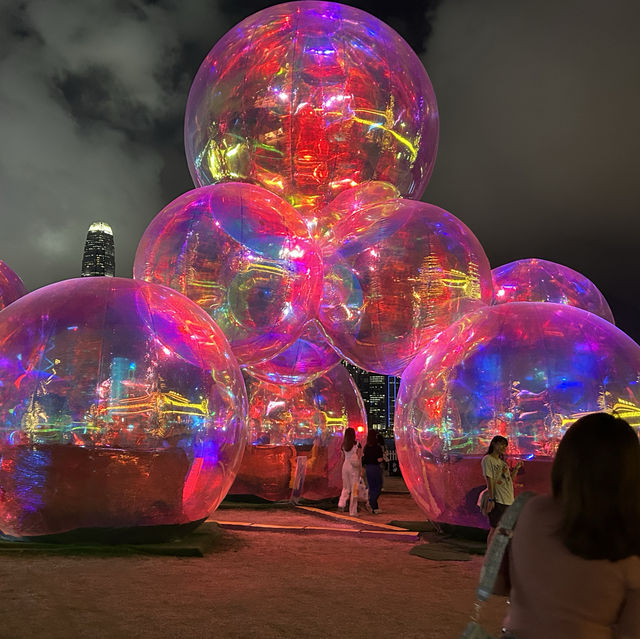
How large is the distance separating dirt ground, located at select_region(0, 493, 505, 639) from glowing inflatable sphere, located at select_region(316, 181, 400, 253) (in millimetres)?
3521

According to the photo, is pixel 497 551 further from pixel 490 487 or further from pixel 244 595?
pixel 490 487

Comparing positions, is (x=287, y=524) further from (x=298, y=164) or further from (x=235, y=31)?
(x=235, y=31)

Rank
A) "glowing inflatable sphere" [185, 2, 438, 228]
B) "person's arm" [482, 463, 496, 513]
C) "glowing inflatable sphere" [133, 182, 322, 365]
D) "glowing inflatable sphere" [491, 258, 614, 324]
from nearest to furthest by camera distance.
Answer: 1. "person's arm" [482, 463, 496, 513]
2. "glowing inflatable sphere" [133, 182, 322, 365]
3. "glowing inflatable sphere" [185, 2, 438, 228]
4. "glowing inflatable sphere" [491, 258, 614, 324]

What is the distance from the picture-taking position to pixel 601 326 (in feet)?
→ 21.8

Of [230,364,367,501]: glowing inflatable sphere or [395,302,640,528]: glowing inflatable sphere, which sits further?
[230,364,367,501]: glowing inflatable sphere

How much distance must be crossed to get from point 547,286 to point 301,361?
3.45 meters

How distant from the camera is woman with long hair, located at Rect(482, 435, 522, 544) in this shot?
5590 millimetres

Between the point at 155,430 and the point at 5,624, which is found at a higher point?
the point at 155,430

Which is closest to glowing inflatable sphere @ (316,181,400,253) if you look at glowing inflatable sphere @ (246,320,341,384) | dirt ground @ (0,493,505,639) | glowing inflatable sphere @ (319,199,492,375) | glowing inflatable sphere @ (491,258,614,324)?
glowing inflatable sphere @ (319,199,492,375)

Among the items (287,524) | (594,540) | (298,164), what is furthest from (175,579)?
(298,164)

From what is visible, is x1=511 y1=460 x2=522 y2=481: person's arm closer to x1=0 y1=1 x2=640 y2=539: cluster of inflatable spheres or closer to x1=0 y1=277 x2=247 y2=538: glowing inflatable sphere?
x1=0 y1=1 x2=640 y2=539: cluster of inflatable spheres

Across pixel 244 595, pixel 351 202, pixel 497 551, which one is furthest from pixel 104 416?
pixel 497 551

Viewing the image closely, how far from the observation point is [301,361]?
366 inches

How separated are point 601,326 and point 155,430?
4292mm
